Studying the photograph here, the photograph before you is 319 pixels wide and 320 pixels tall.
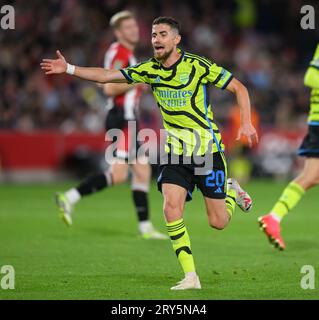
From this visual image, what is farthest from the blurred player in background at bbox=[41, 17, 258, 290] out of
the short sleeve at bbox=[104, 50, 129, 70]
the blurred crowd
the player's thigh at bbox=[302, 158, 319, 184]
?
the blurred crowd

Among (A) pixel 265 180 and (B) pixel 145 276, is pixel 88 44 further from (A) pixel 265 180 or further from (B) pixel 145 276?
(B) pixel 145 276

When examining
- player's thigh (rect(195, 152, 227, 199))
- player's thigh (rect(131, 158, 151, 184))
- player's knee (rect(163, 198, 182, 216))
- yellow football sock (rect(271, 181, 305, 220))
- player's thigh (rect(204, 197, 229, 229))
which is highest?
player's thigh (rect(131, 158, 151, 184))

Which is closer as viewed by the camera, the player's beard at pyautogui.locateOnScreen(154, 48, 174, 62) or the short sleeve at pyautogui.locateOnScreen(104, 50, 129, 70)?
Answer: the player's beard at pyautogui.locateOnScreen(154, 48, 174, 62)

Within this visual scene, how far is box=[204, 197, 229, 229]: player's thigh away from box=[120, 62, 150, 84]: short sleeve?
1200 millimetres

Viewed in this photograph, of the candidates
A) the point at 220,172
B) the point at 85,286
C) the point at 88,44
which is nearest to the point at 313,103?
the point at 220,172

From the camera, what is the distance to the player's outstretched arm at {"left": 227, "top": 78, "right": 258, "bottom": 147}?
23.6 feet

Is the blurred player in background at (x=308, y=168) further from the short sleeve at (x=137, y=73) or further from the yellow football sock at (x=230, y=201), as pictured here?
the short sleeve at (x=137, y=73)

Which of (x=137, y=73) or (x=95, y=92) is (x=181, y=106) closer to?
(x=137, y=73)

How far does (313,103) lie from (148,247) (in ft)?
7.79

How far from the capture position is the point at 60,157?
19.0 meters

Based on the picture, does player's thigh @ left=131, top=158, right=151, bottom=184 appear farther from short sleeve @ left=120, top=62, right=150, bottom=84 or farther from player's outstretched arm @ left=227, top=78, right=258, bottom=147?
player's outstretched arm @ left=227, top=78, right=258, bottom=147

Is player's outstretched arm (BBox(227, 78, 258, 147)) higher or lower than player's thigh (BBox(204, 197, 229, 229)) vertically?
higher

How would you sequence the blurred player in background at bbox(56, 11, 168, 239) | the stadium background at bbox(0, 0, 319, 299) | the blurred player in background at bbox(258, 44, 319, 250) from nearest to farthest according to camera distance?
the blurred player in background at bbox(258, 44, 319, 250)
the blurred player in background at bbox(56, 11, 168, 239)
the stadium background at bbox(0, 0, 319, 299)

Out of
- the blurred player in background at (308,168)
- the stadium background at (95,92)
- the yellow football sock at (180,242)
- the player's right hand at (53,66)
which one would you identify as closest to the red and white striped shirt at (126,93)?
the blurred player in background at (308,168)
